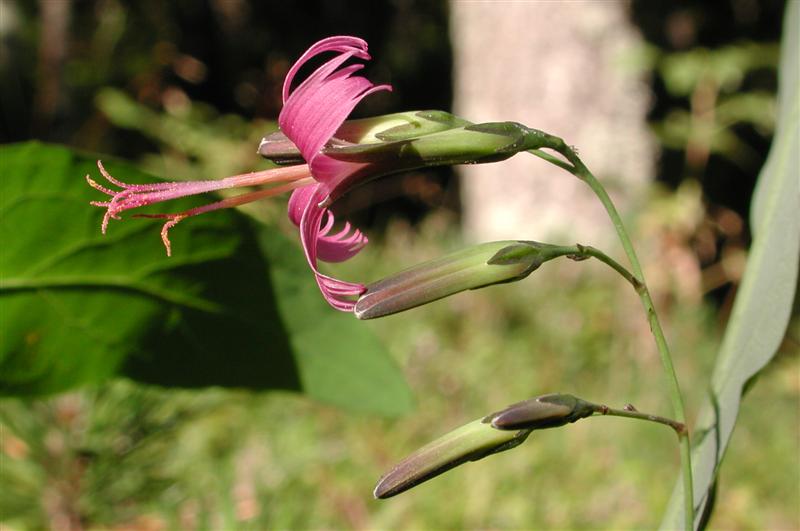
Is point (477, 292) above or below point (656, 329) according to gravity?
below

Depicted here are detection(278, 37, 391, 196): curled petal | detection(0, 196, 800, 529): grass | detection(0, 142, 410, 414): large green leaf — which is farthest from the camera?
detection(0, 196, 800, 529): grass

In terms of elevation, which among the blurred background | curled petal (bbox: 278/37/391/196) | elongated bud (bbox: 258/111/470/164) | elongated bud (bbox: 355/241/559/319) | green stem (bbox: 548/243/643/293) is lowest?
the blurred background

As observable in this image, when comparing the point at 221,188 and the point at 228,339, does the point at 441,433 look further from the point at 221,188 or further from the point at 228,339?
the point at 221,188

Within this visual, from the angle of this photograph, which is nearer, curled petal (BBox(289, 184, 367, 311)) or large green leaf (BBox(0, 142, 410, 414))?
curled petal (BBox(289, 184, 367, 311))

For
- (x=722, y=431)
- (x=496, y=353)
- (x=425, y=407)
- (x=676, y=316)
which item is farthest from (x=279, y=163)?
(x=676, y=316)

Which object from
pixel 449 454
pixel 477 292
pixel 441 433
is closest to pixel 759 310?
pixel 449 454

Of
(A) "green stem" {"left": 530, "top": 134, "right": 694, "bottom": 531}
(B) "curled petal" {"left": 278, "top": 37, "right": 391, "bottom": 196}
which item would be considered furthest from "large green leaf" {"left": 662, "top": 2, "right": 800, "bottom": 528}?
(B) "curled petal" {"left": 278, "top": 37, "right": 391, "bottom": 196}

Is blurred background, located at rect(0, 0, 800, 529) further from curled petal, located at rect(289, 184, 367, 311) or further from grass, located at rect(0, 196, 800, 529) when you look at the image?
curled petal, located at rect(289, 184, 367, 311)

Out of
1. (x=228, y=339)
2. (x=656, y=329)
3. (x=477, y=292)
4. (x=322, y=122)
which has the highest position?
(x=322, y=122)
